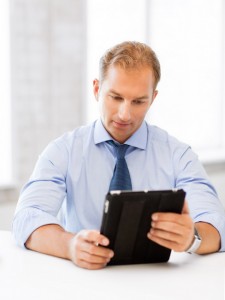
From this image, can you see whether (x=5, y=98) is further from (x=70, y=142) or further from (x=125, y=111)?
(x=125, y=111)

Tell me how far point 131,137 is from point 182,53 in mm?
3266

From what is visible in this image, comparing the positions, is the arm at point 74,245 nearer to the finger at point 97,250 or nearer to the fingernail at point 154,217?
the finger at point 97,250

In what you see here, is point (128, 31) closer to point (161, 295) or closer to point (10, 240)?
point (10, 240)

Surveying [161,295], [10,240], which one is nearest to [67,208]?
[10,240]

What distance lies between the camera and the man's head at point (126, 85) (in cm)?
205

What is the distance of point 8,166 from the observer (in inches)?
150

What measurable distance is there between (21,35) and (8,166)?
85 centimetres

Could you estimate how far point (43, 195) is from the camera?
202 cm

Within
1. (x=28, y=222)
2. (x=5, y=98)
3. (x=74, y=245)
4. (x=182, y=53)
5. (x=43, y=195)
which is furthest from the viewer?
(x=182, y=53)

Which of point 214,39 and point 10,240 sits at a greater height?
point 214,39

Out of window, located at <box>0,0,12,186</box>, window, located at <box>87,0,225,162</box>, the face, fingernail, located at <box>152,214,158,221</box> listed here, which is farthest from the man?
window, located at <box>87,0,225,162</box>

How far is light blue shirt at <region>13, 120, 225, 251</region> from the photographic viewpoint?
2109 mm

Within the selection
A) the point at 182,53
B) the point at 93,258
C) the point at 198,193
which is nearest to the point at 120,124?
the point at 198,193

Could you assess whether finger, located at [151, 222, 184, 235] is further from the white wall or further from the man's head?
the white wall
